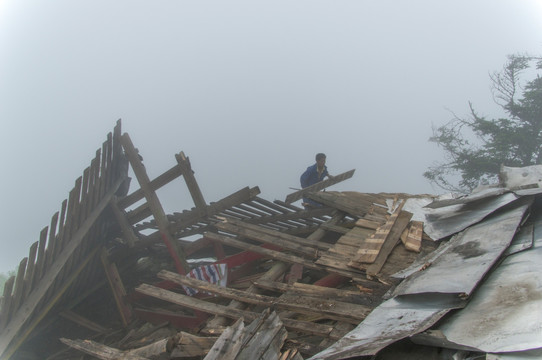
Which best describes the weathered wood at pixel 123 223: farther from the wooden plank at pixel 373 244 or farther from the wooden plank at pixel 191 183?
the wooden plank at pixel 373 244

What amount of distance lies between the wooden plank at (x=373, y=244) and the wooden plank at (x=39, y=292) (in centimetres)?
436

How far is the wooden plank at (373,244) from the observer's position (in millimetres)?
4500

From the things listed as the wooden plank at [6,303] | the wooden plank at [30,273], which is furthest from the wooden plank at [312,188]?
the wooden plank at [6,303]

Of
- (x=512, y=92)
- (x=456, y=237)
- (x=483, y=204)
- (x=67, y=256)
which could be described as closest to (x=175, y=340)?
(x=456, y=237)

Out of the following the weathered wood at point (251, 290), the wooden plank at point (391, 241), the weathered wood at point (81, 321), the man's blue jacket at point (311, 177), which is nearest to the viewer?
the weathered wood at point (251, 290)

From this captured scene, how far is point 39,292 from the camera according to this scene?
588 cm

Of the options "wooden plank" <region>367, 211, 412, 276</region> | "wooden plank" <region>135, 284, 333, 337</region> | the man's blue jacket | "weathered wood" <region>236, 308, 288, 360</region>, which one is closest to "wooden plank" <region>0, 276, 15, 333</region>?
"wooden plank" <region>135, 284, 333, 337</region>

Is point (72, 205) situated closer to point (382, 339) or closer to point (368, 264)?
point (368, 264)

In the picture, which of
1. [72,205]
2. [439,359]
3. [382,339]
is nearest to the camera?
[439,359]

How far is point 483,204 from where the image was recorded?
508 centimetres

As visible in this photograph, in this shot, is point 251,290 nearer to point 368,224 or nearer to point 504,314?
point 368,224

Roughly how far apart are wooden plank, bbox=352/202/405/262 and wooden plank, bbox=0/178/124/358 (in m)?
4.36

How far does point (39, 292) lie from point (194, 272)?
2.22m

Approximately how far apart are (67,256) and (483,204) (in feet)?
19.5
